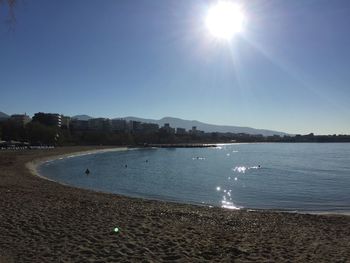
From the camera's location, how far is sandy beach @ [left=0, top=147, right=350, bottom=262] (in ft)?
36.8

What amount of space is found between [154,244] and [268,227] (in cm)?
678

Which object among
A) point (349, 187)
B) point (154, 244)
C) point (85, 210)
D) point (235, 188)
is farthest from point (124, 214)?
point (349, 187)

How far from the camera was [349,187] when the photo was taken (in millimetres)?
45219

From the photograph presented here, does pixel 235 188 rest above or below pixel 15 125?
below

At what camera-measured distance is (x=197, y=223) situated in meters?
17.4

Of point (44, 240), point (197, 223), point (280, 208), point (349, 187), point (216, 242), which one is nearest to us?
point (44, 240)

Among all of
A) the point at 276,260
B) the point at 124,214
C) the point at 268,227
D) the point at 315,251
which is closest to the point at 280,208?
the point at 268,227

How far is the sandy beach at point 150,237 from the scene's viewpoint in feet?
36.8

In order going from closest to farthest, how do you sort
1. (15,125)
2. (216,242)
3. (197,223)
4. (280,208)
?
(216,242) < (197,223) < (280,208) < (15,125)

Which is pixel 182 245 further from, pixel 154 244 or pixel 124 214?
pixel 124 214

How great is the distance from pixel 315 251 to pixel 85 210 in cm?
923

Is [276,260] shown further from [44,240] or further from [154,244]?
[44,240]

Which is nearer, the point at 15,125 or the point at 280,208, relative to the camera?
the point at 280,208

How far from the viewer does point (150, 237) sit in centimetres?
1349
